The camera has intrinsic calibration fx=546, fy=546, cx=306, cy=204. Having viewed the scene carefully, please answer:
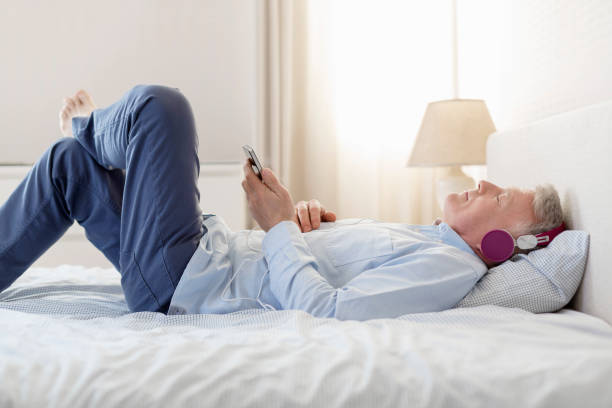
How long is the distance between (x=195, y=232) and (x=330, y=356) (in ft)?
1.85

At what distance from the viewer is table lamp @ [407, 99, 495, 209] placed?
223cm

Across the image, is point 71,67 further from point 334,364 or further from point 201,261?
point 334,364

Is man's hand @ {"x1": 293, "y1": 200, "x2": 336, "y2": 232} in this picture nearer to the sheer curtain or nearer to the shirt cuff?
the shirt cuff

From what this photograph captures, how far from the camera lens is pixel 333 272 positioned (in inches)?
47.8

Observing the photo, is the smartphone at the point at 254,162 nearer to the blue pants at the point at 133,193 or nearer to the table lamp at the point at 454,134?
the blue pants at the point at 133,193

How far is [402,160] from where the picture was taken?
3.17 metres

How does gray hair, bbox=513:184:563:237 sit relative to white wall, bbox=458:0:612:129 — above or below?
below

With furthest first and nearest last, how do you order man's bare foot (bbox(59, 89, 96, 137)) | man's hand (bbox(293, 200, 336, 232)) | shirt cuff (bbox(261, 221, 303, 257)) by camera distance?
1. man's bare foot (bbox(59, 89, 96, 137))
2. man's hand (bbox(293, 200, 336, 232))
3. shirt cuff (bbox(261, 221, 303, 257))

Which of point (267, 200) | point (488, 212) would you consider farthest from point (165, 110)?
point (488, 212)

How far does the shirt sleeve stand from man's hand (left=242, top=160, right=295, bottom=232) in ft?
0.22

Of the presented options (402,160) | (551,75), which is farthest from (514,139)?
(402,160)

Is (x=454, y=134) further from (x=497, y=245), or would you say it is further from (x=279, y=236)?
(x=279, y=236)

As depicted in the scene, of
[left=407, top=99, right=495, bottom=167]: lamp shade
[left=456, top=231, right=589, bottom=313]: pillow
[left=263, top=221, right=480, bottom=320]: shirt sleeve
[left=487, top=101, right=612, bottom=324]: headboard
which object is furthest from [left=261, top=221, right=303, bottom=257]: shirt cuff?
[left=407, top=99, right=495, bottom=167]: lamp shade

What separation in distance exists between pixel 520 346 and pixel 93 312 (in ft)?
2.77
